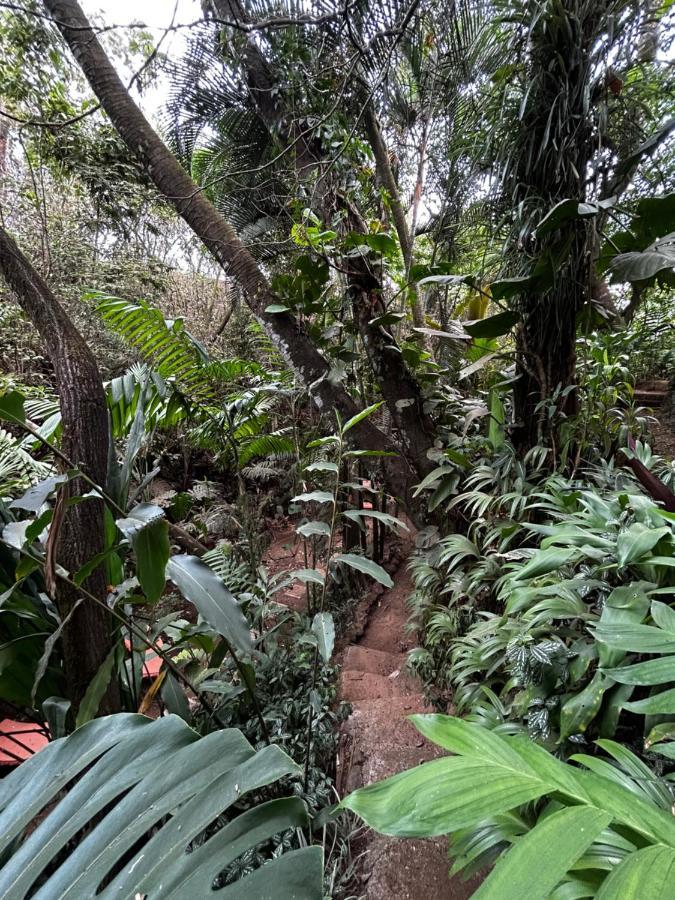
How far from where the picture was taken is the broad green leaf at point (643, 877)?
13.2 inches

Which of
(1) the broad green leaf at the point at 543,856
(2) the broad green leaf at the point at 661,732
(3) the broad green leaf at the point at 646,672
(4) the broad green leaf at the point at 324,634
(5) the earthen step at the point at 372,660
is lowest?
(5) the earthen step at the point at 372,660

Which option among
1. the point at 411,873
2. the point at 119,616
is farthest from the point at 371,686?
the point at 119,616

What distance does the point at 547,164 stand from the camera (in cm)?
164

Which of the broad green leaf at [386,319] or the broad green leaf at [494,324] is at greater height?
the broad green leaf at [386,319]

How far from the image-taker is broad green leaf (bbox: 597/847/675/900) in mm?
335

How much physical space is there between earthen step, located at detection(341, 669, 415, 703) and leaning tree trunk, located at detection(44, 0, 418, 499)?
0.87 m

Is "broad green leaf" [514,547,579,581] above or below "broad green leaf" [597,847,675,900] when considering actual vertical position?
below

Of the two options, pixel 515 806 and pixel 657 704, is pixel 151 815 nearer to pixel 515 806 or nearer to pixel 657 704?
pixel 515 806

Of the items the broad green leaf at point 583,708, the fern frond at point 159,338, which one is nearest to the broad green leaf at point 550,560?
the broad green leaf at point 583,708

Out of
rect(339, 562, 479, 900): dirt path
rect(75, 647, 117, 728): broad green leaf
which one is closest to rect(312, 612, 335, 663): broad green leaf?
rect(339, 562, 479, 900): dirt path

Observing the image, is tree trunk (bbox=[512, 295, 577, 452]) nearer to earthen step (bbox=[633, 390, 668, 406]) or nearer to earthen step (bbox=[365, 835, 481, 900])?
earthen step (bbox=[365, 835, 481, 900])

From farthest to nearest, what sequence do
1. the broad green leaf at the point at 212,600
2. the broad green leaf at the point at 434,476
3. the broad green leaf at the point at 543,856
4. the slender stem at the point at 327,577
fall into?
the broad green leaf at the point at 434,476 → the slender stem at the point at 327,577 → the broad green leaf at the point at 212,600 → the broad green leaf at the point at 543,856

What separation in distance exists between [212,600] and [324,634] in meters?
0.27

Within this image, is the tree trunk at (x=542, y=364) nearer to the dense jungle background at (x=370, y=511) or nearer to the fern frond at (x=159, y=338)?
the dense jungle background at (x=370, y=511)
